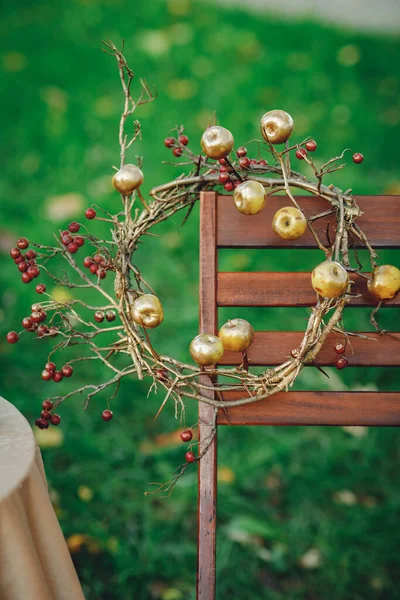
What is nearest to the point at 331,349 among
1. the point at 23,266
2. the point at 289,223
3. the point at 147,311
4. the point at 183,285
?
the point at 289,223

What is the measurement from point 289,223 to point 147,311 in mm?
297

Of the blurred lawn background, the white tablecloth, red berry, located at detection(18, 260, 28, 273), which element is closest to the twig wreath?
red berry, located at detection(18, 260, 28, 273)

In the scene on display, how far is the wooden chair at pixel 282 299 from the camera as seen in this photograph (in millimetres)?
1293

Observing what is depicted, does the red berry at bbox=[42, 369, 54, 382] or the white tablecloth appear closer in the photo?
the white tablecloth

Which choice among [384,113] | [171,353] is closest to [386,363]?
[171,353]

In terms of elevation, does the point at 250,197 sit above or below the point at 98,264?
above

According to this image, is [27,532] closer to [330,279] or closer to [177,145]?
[330,279]

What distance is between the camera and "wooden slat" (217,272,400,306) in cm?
131

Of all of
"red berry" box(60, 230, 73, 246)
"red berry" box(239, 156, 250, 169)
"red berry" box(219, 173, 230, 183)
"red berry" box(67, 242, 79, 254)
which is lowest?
"red berry" box(67, 242, 79, 254)

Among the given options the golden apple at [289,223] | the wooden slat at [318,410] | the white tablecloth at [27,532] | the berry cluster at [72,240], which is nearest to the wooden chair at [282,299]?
the wooden slat at [318,410]

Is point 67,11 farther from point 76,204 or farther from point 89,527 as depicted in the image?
point 89,527

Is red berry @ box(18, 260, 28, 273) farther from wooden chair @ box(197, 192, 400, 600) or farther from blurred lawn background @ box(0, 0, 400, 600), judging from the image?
blurred lawn background @ box(0, 0, 400, 600)

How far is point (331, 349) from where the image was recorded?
→ 4.28ft

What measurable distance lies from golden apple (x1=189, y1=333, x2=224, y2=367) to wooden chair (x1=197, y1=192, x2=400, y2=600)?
11 centimetres
